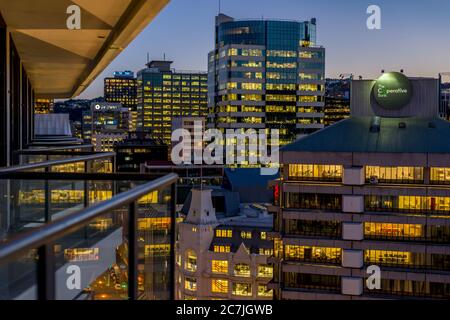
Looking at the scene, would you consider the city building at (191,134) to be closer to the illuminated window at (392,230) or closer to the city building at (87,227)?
the illuminated window at (392,230)

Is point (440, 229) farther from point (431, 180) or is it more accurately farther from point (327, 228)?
point (327, 228)

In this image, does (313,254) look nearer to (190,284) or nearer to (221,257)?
(221,257)

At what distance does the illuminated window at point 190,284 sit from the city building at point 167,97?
302ft

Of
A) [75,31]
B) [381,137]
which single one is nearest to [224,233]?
[381,137]

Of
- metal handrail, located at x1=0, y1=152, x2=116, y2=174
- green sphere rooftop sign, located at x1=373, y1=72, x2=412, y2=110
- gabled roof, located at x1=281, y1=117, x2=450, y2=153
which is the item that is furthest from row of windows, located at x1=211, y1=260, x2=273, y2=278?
metal handrail, located at x1=0, y1=152, x2=116, y2=174

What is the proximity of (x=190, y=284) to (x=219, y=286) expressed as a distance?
5.43 ft

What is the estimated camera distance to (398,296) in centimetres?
2200

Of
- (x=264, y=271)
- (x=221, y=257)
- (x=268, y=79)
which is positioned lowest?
(x=264, y=271)

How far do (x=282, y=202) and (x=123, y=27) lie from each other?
1735cm

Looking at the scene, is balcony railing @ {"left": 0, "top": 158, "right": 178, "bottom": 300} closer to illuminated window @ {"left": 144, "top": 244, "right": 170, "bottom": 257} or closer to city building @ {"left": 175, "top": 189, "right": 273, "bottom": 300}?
illuminated window @ {"left": 144, "top": 244, "right": 170, "bottom": 257}

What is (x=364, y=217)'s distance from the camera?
22.8 meters

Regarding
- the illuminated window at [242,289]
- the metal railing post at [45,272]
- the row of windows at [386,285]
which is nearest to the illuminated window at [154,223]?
the metal railing post at [45,272]

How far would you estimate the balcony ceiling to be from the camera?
6055 millimetres

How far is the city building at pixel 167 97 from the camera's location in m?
128
